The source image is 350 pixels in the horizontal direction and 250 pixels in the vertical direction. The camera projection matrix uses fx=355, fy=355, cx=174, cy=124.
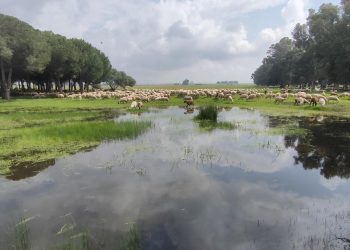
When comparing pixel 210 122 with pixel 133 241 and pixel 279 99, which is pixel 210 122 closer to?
pixel 133 241

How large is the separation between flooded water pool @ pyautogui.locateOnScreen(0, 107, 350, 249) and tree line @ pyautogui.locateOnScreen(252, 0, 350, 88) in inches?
1825

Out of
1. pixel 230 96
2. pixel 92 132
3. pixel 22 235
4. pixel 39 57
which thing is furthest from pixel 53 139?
pixel 39 57

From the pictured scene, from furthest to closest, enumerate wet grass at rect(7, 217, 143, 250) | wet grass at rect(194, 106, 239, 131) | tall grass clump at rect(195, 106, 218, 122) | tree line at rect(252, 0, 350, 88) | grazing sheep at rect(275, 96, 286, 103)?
1. tree line at rect(252, 0, 350, 88)
2. grazing sheep at rect(275, 96, 286, 103)
3. tall grass clump at rect(195, 106, 218, 122)
4. wet grass at rect(194, 106, 239, 131)
5. wet grass at rect(7, 217, 143, 250)

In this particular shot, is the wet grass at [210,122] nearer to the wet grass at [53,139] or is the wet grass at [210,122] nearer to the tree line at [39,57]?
the wet grass at [53,139]

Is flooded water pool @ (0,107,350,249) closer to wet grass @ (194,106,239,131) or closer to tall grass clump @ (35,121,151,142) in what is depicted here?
tall grass clump @ (35,121,151,142)

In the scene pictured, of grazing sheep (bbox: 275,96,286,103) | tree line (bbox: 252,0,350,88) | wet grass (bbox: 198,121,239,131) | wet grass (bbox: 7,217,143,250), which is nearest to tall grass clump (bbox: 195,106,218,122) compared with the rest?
wet grass (bbox: 198,121,239,131)

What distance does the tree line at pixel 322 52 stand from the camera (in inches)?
2267

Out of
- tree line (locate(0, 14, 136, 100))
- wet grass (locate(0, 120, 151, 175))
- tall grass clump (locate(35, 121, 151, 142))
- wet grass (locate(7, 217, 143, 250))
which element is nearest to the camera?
wet grass (locate(7, 217, 143, 250))

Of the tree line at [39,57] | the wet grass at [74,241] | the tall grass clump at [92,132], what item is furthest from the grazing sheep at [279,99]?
→ the wet grass at [74,241]

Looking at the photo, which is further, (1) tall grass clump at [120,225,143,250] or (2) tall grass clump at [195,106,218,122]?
(2) tall grass clump at [195,106,218,122]

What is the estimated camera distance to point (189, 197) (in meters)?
9.79

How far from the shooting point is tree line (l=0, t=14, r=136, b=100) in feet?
160

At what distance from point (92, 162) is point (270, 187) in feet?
22.6

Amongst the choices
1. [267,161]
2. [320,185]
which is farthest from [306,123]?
[320,185]
